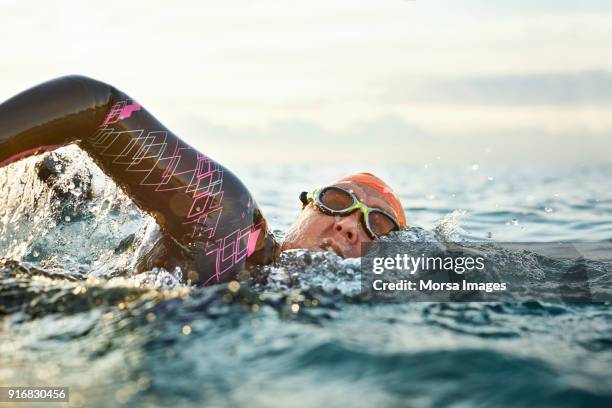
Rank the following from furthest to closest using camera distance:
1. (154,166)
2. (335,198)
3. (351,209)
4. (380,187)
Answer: (380,187), (335,198), (351,209), (154,166)

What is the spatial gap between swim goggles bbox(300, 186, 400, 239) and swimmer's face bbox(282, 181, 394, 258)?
0.04 meters

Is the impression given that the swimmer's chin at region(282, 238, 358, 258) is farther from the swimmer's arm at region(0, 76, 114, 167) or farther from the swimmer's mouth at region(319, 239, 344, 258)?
the swimmer's arm at region(0, 76, 114, 167)

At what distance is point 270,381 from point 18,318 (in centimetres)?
150

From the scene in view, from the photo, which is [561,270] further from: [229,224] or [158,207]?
[158,207]

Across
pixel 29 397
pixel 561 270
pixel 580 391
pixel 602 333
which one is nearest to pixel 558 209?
pixel 561 270

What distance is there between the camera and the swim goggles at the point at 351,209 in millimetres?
4953

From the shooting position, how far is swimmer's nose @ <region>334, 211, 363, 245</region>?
4.88 meters

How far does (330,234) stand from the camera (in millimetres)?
4891

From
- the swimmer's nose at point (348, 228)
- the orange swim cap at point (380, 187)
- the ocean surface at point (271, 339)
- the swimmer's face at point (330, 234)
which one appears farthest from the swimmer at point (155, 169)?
the orange swim cap at point (380, 187)

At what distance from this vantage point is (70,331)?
3148 mm

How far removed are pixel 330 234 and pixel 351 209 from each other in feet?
0.85

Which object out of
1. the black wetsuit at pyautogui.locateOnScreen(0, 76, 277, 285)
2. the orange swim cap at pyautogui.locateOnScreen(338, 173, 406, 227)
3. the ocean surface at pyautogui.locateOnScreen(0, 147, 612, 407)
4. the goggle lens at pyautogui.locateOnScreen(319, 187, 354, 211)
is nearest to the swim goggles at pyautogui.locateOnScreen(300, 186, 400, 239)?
the goggle lens at pyautogui.locateOnScreen(319, 187, 354, 211)

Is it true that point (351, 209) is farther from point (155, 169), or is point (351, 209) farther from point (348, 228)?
point (155, 169)

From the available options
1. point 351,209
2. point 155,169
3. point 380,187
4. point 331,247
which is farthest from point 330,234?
point 155,169
